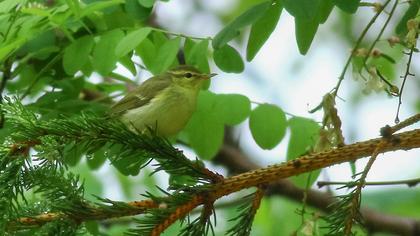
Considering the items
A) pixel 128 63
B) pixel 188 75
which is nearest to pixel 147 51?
pixel 128 63

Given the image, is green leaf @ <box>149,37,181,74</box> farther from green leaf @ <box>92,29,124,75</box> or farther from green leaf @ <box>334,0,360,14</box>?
green leaf @ <box>334,0,360,14</box>

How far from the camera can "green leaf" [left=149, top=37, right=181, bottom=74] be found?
125 inches

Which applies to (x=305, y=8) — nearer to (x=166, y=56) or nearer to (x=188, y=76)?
(x=166, y=56)

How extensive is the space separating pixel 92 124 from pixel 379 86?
1.00 metres

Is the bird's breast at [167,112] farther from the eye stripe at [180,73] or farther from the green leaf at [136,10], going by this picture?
the green leaf at [136,10]

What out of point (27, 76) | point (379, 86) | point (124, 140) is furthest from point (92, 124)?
point (27, 76)

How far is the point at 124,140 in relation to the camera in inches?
87.4

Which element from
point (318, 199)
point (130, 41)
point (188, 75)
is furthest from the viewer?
point (318, 199)

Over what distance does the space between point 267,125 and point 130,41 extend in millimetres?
688

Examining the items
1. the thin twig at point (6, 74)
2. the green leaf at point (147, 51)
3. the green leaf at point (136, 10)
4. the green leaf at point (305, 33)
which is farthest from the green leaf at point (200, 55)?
the thin twig at point (6, 74)

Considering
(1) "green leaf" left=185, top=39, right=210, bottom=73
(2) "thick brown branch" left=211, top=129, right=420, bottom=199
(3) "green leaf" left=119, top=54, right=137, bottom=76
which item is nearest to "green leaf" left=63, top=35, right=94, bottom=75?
(3) "green leaf" left=119, top=54, right=137, bottom=76

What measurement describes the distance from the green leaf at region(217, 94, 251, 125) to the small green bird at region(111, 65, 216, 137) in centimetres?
17

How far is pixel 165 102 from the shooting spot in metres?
3.83

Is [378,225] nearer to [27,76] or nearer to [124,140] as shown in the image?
[27,76]
